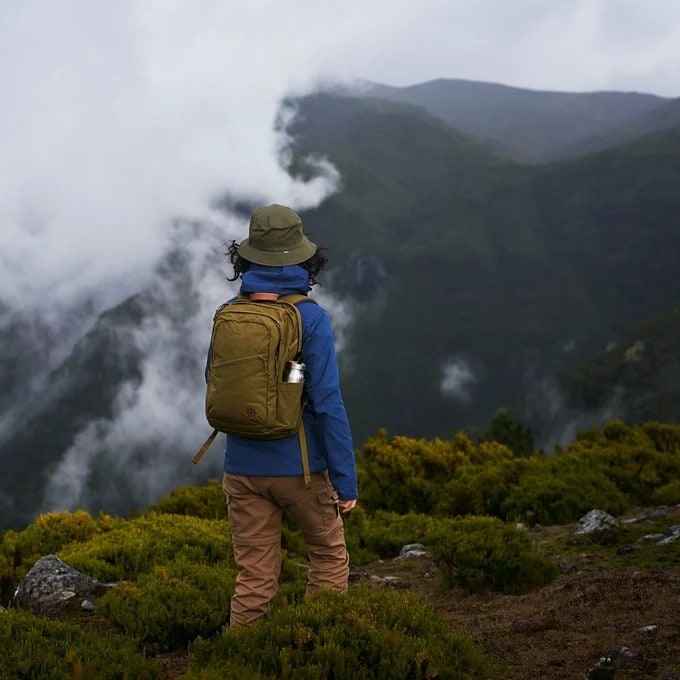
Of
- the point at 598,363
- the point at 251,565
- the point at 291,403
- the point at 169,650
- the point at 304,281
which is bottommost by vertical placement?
the point at 169,650

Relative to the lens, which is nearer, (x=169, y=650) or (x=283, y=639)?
(x=283, y=639)

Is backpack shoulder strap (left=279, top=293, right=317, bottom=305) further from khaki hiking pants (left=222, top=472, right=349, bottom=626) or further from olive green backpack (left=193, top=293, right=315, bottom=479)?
khaki hiking pants (left=222, top=472, right=349, bottom=626)

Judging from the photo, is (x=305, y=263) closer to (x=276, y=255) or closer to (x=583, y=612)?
(x=276, y=255)

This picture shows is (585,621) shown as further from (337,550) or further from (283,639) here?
(283,639)

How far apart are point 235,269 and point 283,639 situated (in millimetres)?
2065

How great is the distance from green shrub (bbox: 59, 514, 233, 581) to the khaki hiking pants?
8.76ft

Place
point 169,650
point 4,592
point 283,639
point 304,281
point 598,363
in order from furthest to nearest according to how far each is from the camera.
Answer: point 598,363, point 4,592, point 169,650, point 304,281, point 283,639

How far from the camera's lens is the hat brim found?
185 inches

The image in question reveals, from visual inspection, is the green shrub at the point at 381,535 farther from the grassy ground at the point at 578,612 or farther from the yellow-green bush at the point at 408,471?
the yellow-green bush at the point at 408,471

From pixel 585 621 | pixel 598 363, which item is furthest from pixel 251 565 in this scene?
pixel 598 363

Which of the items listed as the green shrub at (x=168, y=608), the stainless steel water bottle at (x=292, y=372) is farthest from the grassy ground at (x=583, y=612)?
the stainless steel water bottle at (x=292, y=372)

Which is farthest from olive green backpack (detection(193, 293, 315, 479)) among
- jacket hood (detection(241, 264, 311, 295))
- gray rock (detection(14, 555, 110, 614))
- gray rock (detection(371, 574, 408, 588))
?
gray rock (detection(371, 574, 408, 588))

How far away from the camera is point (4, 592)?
8.02m

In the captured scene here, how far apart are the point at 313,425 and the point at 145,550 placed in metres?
3.82
